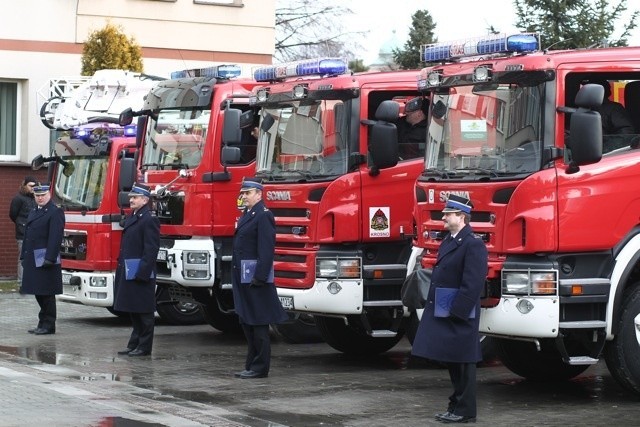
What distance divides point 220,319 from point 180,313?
165cm

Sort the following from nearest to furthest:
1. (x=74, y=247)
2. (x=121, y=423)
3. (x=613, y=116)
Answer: (x=121, y=423), (x=613, y=116), (x=74, y=247)

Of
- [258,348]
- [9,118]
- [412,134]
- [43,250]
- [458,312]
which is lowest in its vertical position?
[258,348]

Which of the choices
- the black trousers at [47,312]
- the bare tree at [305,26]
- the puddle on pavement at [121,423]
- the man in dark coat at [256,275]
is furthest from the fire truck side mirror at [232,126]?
the bare tree at [305,26]

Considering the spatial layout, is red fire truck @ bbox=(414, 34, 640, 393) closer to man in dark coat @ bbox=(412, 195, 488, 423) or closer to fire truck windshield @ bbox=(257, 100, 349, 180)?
man in dark coat @ bbox=(412, 195, 488, 423)

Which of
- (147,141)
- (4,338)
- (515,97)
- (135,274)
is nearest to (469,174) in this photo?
(515,97)

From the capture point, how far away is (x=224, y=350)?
54.3 feet

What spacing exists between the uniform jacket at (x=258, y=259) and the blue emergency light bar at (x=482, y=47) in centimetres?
219

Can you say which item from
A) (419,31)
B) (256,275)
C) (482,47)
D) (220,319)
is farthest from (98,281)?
(419,31)

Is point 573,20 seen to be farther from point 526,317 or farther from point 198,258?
point 526,317

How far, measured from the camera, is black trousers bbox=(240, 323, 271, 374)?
45.1 feet

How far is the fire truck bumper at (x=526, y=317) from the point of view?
1150cm

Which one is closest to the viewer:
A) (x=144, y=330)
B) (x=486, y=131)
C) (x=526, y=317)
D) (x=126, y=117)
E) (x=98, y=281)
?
(x=526, y=317)

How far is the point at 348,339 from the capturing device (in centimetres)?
1568

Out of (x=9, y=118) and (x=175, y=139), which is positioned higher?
(x=9, y=118)
